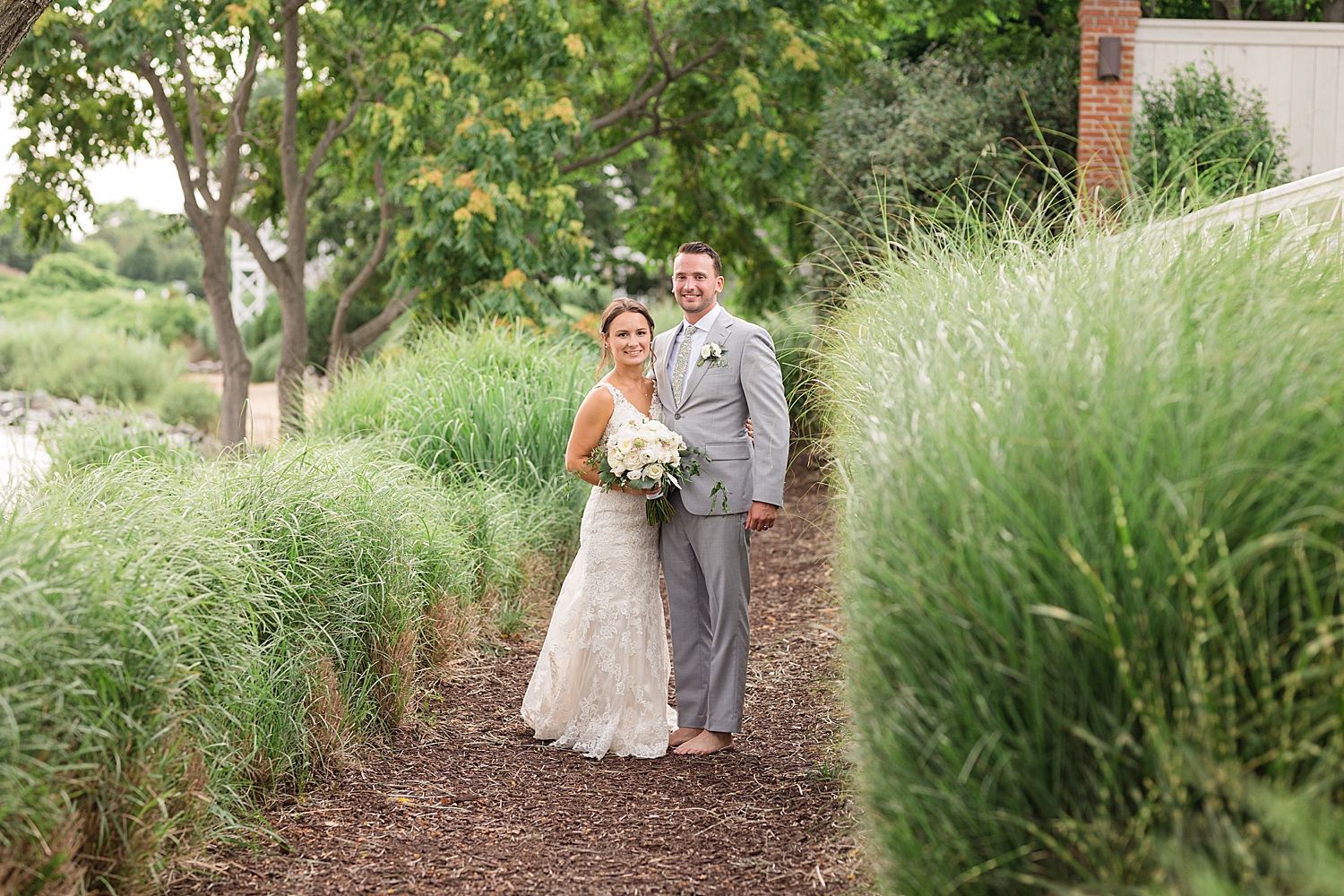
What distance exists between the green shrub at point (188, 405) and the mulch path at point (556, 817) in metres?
14.3

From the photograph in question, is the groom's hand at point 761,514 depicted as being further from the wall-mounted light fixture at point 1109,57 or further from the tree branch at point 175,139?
the tree branch at point 175,139

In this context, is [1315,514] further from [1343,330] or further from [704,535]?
[704,535]

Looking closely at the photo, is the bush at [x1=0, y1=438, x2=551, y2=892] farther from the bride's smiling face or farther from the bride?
the bride's smiling face

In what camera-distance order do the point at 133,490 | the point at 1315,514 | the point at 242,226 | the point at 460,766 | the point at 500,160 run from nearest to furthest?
1. the point at 1315,514
2. the point at 133,490
3. the point at 460,766
4. the point at 500,160
5. the point at 242,226

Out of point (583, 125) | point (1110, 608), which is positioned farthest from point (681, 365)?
point (583, 125)

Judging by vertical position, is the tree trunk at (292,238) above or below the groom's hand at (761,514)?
above

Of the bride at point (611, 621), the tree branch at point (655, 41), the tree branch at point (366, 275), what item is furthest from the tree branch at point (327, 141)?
the bride at point (611, 621)

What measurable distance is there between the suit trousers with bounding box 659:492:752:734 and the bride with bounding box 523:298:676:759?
9 cm

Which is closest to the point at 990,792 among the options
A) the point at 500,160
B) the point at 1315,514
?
the point at 1315,514

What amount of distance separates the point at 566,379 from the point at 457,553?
2.56m

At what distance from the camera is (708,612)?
499cm

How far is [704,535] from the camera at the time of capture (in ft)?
15.7

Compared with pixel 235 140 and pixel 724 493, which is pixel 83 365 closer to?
pixel 235 140

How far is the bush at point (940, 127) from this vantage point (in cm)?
998
